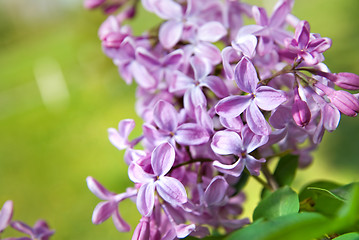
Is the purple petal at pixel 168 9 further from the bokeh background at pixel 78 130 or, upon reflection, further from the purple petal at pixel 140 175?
the bokeh background at pixel 78 130

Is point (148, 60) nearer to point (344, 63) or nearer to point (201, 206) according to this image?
point (201, 206)

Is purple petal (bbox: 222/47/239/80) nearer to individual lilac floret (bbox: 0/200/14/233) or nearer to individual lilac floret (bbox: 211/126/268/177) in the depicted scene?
individual lilac floret (bbox: 211/126/268/177)

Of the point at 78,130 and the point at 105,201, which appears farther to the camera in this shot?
the point at 78,130

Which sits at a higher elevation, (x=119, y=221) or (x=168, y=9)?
(x=168, y=9)

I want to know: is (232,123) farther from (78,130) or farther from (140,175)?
(78,130)

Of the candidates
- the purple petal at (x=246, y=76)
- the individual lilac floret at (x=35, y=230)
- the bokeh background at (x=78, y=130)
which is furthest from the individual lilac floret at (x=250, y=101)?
the bokeh background at (x=78, y=130)

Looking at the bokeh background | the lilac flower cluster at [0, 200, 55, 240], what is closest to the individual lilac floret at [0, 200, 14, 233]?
the lilac flower cluster at [0, 200, 55, 240]

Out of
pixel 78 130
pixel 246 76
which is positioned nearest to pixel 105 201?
pixel 246 76

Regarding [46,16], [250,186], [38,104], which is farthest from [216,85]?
[46,16]
